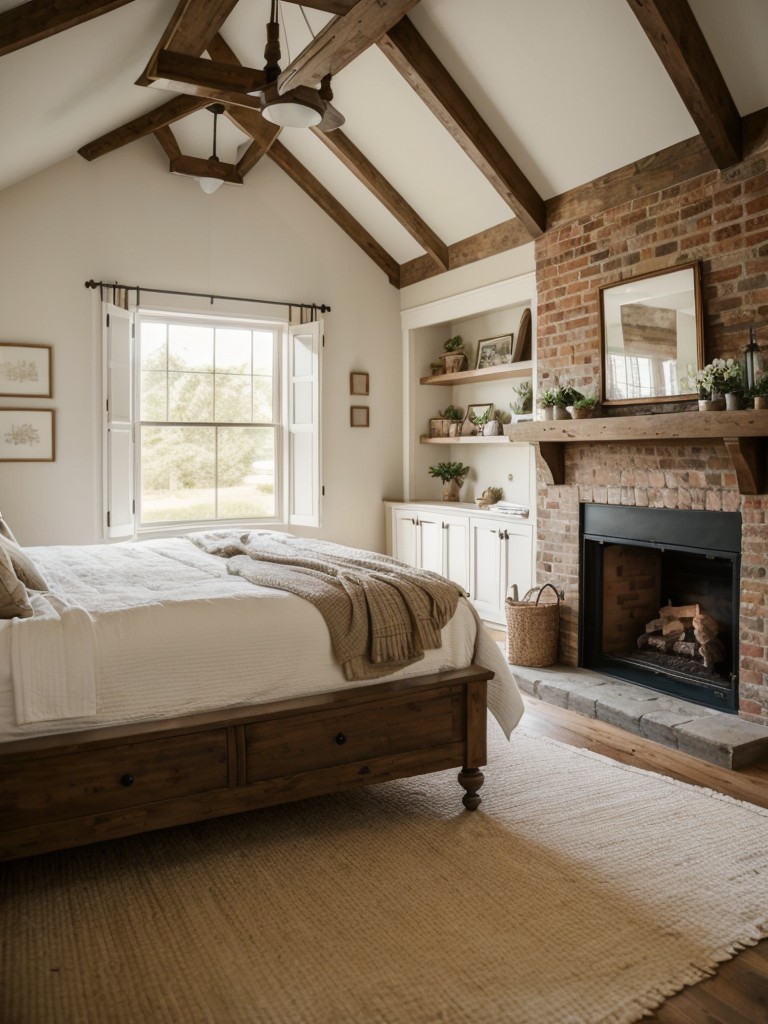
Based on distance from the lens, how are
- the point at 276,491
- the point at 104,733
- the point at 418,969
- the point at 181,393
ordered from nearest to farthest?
the point at 418,969 < the point at 104,733 < the point at 181,393 < the point at 276,491

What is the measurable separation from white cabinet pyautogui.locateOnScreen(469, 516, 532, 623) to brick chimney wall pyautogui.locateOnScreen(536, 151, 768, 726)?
Result: 1.18 ft

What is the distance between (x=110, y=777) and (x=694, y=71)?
3664 mm

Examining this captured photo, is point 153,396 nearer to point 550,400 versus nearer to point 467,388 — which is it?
point 467,388

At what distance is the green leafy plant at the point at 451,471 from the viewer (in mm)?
6684

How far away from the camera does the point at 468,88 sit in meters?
4.69

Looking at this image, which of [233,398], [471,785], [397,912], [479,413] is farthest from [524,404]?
[397,912]

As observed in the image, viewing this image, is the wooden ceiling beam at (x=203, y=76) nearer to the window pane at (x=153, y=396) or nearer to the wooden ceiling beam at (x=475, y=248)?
the wooden ceiling beam at (x=475, y=248)

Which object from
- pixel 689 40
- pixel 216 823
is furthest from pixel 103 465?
pixel 689 40

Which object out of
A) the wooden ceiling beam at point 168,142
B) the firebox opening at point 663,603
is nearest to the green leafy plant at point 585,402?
the firebox opening at point 663,603

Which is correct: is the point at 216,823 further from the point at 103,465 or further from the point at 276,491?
the point at 276,491

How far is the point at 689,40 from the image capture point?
351cm

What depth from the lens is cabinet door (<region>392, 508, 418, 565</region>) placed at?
658 centimetres

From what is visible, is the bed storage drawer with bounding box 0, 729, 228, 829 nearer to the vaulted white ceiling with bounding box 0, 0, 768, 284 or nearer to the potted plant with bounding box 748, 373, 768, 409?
the potted plant with bounding box 748, 373, 768, 409

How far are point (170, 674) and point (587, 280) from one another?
338 centimetres
